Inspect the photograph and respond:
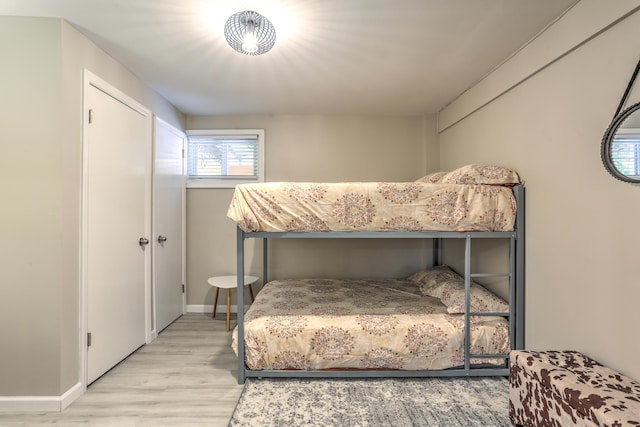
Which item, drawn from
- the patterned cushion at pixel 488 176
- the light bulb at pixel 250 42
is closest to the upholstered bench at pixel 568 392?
the patterned cushion at pixel 488 176

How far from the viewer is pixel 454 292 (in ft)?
8.21

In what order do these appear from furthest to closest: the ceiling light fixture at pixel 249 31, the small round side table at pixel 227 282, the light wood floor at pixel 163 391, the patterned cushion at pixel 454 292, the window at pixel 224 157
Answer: the window at pixel 224 157
the small round side table at pixel 227 282
the patterned cushion at pixel 454 292
the light wood floor at pixel 163 391
the ceiling light fixture at pixel 249 31

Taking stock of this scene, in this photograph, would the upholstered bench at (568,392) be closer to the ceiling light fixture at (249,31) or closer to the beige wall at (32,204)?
the ceiling light fixture at (249,31)

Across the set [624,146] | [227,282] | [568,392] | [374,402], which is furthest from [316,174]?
[568,392]

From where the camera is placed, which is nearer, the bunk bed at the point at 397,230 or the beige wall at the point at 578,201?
the beige wall at the point at 578,201

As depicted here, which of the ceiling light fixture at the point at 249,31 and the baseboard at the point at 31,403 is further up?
the ceiling light fixture at the point at 249,31

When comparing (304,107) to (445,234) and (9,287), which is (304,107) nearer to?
(445,234)

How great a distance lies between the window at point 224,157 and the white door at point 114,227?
91 centimetres

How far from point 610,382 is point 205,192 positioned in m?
3.68

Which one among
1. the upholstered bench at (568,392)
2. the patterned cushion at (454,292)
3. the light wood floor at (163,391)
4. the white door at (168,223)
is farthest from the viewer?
the white door at (168,223)

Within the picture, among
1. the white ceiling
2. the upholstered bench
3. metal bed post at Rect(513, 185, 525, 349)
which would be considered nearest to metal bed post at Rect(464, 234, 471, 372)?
metal bed post at Rect(513, 185, 525, 349)

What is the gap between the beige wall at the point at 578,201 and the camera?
4.97 ft

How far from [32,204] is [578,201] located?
3.11 meters

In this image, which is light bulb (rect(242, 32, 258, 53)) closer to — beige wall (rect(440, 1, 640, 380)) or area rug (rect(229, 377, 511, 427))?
beige wall (rect(440, 1, 640, 380))
